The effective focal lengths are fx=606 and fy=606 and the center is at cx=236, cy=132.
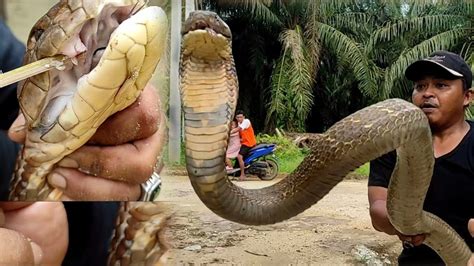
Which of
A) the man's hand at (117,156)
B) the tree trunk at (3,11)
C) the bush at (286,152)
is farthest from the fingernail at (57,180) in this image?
the bush at (286,152)

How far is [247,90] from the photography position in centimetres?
140

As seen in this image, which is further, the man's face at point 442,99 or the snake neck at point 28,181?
the man's face at point 442,99

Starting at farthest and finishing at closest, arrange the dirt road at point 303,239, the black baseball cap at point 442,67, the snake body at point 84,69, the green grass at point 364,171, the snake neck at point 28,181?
the dirt road at point 303,239, the green grass at point 364,171, the black baseball cap at point 442,67, the snake neck at point 28,181, the snake body at point 84,69

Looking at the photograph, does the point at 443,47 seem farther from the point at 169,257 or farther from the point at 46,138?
the point at 46,138

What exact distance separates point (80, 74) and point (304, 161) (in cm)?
48

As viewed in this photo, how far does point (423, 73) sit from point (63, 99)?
739 millimetres

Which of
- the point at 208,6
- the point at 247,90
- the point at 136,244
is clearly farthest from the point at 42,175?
the point at 247,90

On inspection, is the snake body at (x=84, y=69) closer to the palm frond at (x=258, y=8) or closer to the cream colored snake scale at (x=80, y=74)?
the cream colored snake scale at (x=80, y=74)

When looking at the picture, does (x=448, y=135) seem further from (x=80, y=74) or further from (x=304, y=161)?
(x=80, y=74)

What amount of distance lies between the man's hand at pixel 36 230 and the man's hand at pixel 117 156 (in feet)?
0.19

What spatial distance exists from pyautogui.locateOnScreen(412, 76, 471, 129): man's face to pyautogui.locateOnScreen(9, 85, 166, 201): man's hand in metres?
0.61

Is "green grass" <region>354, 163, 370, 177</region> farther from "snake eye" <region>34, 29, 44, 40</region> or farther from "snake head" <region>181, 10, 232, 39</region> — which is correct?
"snake eye" <region>34, 29, 44, 40</region>

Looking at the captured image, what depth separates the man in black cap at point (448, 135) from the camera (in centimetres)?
118

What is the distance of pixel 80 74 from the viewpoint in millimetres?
722
